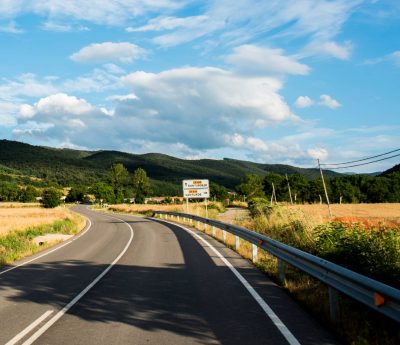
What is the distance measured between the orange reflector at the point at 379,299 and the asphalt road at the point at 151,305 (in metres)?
0.84

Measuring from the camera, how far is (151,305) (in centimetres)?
757

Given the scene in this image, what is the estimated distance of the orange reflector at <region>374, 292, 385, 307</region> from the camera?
4.87 metres

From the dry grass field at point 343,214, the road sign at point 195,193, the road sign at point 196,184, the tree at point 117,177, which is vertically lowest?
the dry grass field at point 343,214

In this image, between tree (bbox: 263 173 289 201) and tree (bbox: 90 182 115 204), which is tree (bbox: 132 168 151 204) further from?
tree (bbox: 263 173 289 201)

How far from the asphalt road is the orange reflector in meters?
0.84

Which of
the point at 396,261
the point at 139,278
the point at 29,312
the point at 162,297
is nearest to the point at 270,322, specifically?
the point at 162,297

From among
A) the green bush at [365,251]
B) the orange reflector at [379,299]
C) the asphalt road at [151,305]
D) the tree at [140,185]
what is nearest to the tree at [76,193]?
the tree at [140,185]

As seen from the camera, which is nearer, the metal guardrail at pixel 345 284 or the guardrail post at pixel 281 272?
the metal guardrail at pixel 345 284

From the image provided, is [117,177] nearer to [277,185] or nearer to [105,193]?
[105,193]

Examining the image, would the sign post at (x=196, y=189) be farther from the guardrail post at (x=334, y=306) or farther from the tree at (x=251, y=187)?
the tree at (x=251, y=187)

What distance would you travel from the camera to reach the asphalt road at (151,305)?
A: 19.0ft

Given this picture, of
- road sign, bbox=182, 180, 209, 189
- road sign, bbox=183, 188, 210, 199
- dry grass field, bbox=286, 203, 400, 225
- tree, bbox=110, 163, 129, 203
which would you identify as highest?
tree, bbox=110, 163, 129, 203

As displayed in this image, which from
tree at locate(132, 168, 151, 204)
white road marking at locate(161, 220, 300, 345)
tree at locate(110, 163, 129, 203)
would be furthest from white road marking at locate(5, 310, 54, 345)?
tree at locate(110, 163, 129, 203)

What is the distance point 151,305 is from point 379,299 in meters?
4.02
